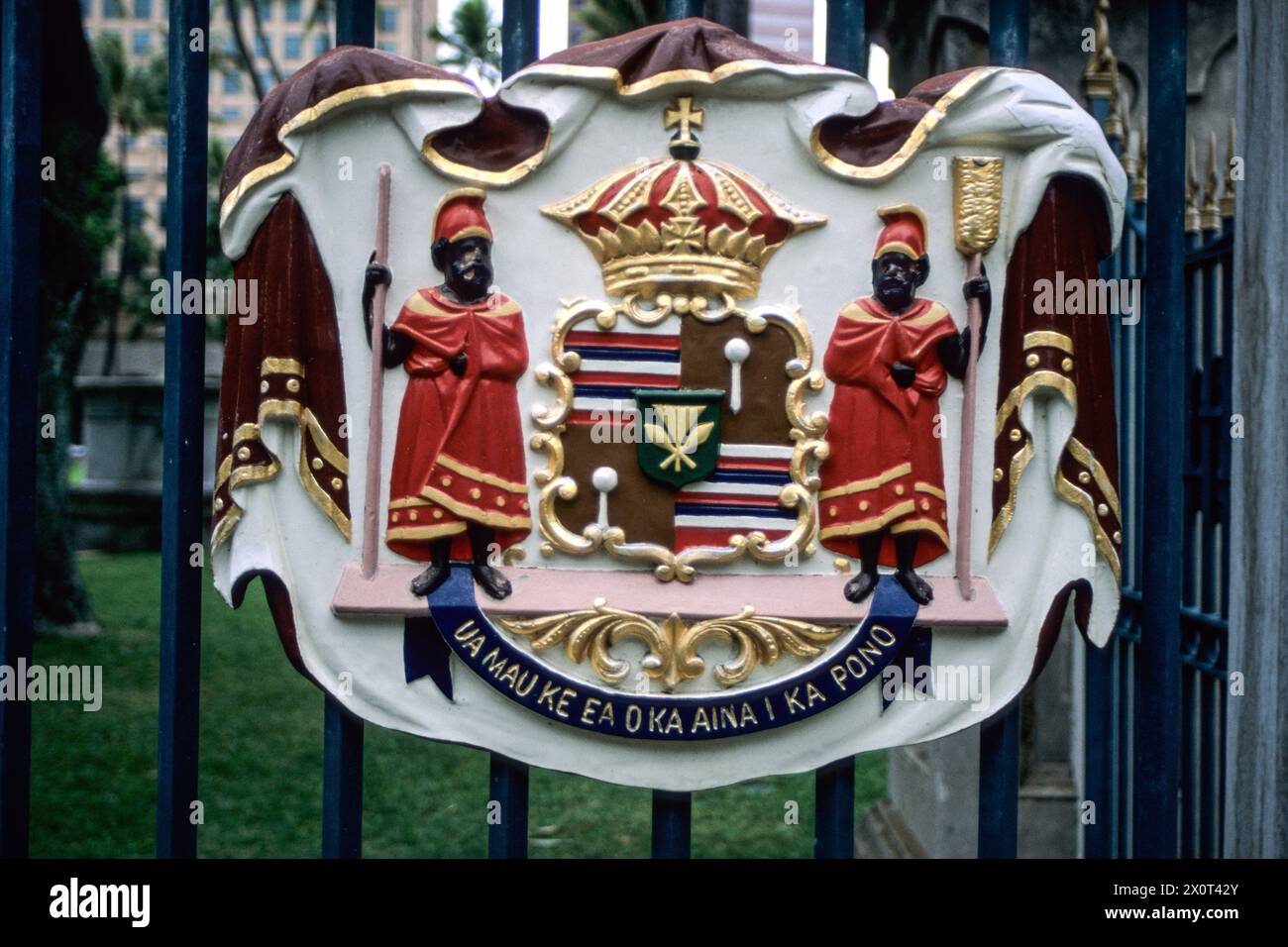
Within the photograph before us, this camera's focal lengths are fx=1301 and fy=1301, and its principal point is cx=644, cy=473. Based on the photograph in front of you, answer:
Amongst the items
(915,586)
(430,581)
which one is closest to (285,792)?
(430,581)

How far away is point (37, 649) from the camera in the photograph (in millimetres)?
9422

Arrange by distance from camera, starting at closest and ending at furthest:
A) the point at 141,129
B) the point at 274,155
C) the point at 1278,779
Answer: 1. the point at 274,155
2. the point at 1278,779
3. the point at 141,129

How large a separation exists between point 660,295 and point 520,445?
0.41m

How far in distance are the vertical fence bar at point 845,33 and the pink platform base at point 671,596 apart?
3.48 ft

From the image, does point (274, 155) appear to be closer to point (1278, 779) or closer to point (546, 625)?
point (546, 625)

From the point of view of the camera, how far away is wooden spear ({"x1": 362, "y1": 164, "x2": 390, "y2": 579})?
2.56 metres

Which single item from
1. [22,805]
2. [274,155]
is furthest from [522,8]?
[22,805]

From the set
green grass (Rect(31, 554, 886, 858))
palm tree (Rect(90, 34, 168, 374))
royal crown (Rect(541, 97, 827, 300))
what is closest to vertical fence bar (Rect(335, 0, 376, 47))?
royal crown (Rect(541, 97, 827, 300))

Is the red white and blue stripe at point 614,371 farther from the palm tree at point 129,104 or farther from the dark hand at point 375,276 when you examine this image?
the palm tree at point 129,104

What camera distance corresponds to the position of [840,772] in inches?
104

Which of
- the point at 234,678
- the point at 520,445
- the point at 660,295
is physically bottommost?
the point at 234,678

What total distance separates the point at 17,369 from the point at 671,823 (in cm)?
161

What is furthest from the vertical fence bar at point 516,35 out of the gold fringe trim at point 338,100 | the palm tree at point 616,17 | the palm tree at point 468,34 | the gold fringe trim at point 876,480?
the palm tree at point 468,34

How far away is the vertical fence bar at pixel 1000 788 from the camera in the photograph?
2.67 metres
